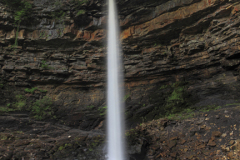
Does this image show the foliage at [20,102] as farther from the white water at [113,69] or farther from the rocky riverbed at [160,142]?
the white water at [113,69]

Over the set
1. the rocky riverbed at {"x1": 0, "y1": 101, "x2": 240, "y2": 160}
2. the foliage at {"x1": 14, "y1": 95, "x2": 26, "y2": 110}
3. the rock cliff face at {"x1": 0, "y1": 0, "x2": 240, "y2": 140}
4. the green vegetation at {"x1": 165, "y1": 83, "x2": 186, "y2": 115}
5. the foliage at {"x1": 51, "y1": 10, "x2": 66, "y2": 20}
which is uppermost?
the foliage at {"x1": 51, "y1": 10, "x2": 66, "y2": 20}

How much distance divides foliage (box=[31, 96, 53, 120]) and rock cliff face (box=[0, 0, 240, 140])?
A: 0.58 meters

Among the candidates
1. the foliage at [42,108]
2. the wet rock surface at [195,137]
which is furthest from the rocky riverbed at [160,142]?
the foliage at [42,108]

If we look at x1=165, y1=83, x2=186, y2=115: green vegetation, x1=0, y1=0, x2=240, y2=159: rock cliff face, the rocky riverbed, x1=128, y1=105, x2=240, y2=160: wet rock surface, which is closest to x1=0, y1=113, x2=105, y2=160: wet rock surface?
the rocky riverbed

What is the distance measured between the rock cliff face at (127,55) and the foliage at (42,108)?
58 cm

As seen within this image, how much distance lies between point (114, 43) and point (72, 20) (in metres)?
4.71

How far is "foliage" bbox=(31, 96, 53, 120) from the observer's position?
518 inches

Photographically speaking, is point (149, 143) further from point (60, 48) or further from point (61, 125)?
point (60, 48)

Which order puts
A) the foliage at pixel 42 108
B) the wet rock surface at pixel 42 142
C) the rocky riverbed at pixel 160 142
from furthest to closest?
the foliage at pixel 42 108 < the wet rock surface at pixel 42 142 < the rocky riverbed at pixel 160 142

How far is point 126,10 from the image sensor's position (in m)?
15.3

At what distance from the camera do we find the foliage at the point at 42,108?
13164 millimetres

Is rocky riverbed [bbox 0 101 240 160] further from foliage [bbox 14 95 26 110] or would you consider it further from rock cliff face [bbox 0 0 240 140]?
foliage [bbox 14 95 26 110]

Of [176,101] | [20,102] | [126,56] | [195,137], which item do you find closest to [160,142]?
[195,137]

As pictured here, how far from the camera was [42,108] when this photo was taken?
13.8 metres
